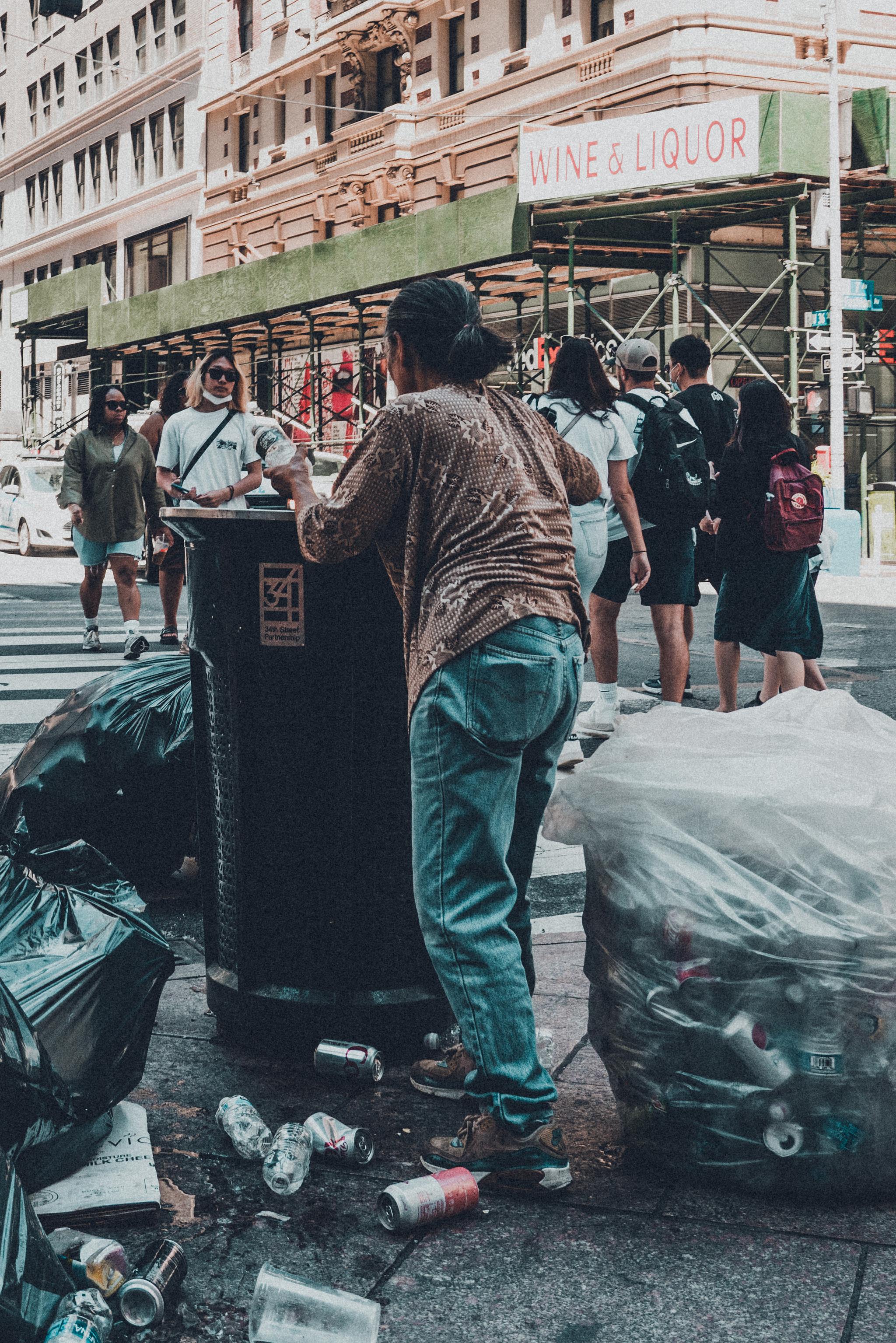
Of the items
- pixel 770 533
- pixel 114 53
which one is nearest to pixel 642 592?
pixel 770 533

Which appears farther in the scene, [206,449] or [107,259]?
[107,259]

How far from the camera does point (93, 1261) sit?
2.38 metres

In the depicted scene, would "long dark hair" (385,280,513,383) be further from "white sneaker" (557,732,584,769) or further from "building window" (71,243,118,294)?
"building window" (71,243,118,294)

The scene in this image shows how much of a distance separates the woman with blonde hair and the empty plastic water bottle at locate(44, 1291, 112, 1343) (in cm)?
613

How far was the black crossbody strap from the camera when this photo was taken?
8133 millimetres

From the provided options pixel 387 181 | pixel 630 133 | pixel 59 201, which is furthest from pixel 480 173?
pixel 59 201

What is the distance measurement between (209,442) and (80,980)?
5.59 m

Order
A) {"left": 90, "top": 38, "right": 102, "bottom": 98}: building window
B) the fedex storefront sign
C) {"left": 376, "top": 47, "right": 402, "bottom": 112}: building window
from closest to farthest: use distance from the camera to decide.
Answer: the fedex storefront sign → {"left": 376, "top": 47, "right": 402, "bottom": 112}: building window → {"left": 90, "top": 38, "right": 102, "bottom": 98}: building window

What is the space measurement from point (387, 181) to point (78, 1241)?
2972 cm

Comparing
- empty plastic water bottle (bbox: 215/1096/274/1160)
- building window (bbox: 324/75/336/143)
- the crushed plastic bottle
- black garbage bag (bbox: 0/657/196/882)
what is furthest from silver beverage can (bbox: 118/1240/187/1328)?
building window (bbox: 324/75/336/143)

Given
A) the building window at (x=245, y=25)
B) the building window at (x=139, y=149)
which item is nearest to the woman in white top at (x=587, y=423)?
the building window at (x=245, y=25)

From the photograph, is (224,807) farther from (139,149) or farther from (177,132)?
(139,149)

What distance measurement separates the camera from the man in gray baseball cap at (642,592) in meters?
7.28

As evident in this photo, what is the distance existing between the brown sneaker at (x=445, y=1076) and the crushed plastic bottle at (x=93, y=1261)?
3.04ft
